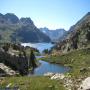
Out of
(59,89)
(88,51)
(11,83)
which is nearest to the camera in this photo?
(59,89)

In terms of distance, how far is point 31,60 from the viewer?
152 m

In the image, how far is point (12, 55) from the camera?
4370 inches

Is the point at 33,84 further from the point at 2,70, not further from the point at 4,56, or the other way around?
the point at 4,56

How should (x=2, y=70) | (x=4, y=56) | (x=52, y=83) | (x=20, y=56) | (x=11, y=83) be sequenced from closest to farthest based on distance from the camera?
(x=52, y=83)
(x=11, y=83)
(x=2, y=70)
(x=4, y=56)
(x=20, y=56)

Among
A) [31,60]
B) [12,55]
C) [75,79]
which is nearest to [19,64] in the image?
[12,55]

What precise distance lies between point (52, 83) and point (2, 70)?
1411 inches

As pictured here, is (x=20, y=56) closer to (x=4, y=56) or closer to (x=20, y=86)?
(x=4, y=56)

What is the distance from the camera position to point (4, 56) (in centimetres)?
10606

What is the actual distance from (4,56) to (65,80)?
58.7 metres

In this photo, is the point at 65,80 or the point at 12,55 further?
the point at 12,55

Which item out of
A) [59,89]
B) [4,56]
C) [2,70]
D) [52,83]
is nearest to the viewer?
[59,89]

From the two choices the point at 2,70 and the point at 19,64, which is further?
the point at 19,64

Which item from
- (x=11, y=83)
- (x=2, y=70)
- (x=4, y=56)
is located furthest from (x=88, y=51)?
(x=11, y=83)

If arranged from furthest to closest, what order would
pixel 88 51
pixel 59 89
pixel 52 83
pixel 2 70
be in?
pixel 88 51 → pixel 2 70 → pixel 52 83 → pixel 59 89
